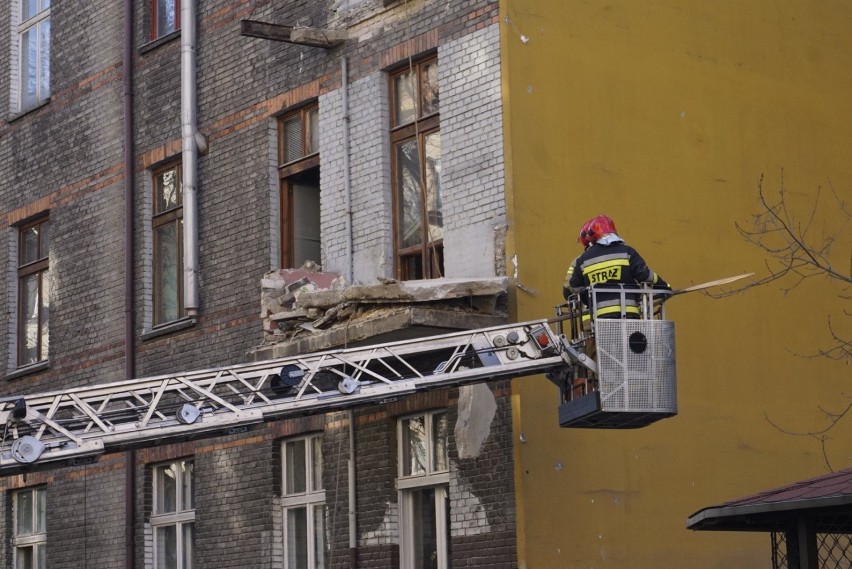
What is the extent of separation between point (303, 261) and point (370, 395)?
5220 mm

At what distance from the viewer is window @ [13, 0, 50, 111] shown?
2272 cm

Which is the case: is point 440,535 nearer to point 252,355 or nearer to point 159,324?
point 252,355

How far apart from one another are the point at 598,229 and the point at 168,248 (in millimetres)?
7896

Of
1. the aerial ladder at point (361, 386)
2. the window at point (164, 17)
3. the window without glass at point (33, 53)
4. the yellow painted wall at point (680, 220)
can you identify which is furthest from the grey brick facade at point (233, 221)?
the aerial ladder at point (361, 386)

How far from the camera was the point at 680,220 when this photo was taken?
16.2 m

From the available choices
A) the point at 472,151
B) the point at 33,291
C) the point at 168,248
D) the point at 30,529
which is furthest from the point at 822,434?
the point at 33,291

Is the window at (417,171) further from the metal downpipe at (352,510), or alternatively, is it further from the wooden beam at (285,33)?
the metal downpipe at (352,510)

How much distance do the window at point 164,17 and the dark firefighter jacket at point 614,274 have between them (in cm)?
865

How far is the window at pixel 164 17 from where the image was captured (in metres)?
20.4

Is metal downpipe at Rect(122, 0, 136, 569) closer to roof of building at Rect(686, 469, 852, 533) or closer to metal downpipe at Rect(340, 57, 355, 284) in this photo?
metal downpipe at Rect(340, 57, 355, 284)

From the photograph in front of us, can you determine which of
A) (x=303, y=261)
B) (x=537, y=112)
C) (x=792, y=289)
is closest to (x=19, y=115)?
(x=303, y=261)

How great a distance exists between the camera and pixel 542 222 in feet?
50.3

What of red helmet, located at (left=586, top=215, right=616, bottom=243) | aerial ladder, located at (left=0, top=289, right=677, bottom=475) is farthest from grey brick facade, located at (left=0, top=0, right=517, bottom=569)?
red helmet, located at (left=586, top=215, right=616, bottom=243)

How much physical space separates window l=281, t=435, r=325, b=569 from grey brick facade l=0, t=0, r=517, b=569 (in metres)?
0.12
